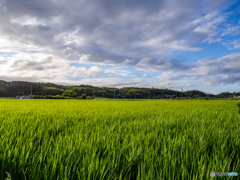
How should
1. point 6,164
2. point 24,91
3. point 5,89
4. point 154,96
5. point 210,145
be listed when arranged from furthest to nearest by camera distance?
point 154,96, point 5,89, point 24,91, point 210,145, point 6,164

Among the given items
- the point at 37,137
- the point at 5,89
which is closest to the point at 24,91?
the point at 5,89

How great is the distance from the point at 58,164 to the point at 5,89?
343 feet

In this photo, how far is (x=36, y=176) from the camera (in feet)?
3.59

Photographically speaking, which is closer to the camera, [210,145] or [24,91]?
[210,145]

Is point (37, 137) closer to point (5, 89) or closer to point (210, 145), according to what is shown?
point (210, 145)

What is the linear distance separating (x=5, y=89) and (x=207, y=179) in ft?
346

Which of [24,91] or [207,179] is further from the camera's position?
[24,91]

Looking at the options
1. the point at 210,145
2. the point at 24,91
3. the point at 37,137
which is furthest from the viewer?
the point at 24,91

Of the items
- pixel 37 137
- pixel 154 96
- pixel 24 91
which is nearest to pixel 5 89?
pixel 24 91

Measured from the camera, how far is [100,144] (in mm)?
1776

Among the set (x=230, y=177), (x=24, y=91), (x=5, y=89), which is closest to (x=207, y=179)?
(x=230, y=177)

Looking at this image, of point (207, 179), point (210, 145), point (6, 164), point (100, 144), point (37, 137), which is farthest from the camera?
point (37, 137)

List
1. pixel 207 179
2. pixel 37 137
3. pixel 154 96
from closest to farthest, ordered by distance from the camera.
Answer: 1. pixel 207 179
2. pixel 37 137
3. pixel 154 96

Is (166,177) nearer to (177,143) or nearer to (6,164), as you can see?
(177,143)
